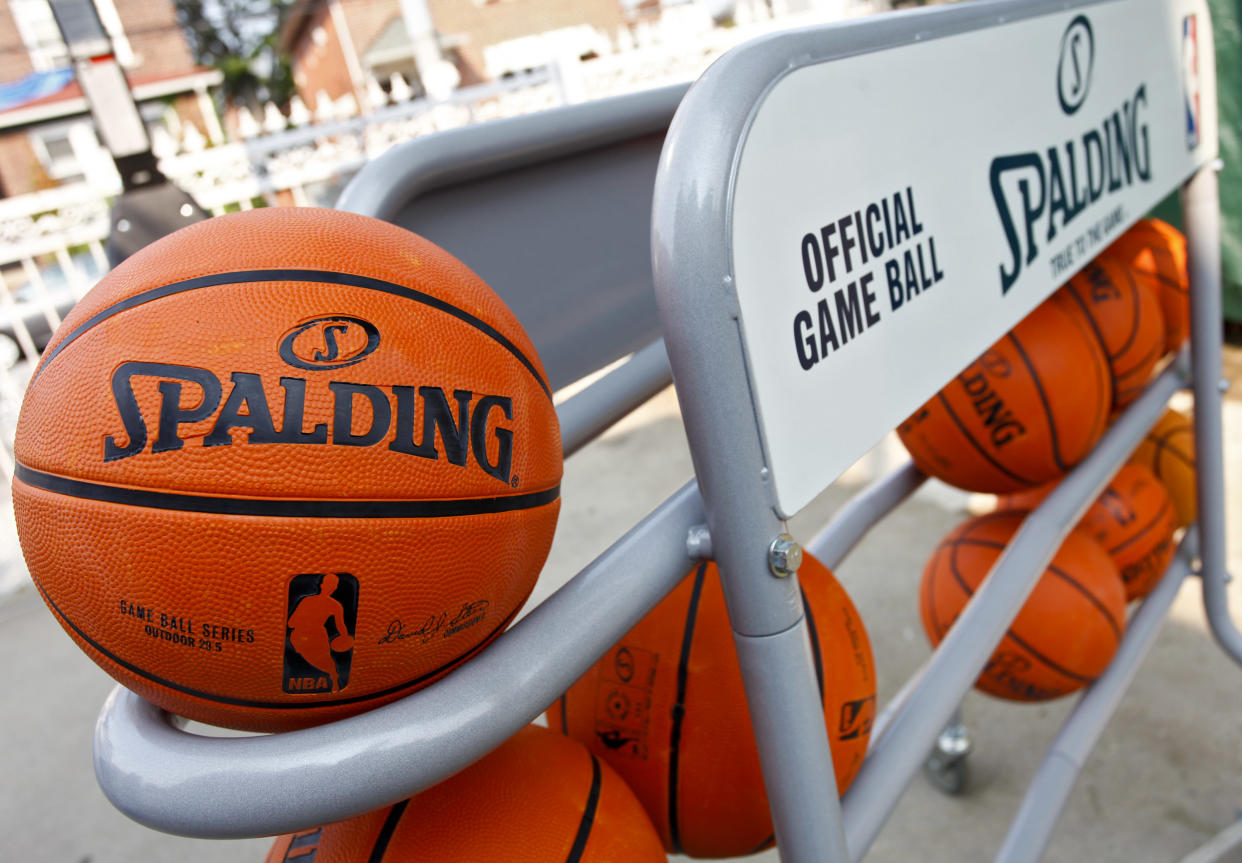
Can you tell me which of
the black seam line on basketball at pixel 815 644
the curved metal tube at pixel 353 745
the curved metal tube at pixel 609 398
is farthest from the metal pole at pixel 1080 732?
the curved metal tube at pixel 353 745

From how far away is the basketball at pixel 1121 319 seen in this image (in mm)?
1332

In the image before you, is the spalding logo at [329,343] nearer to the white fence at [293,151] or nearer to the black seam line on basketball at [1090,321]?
the black seam line on basketball at [1090,321]

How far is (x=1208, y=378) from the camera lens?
1433 mm

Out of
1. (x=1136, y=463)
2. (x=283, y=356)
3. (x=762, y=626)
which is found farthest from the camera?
(x=1136, y=463)

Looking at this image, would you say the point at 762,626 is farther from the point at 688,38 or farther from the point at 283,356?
the point at 688,38

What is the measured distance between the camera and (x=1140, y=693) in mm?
1879

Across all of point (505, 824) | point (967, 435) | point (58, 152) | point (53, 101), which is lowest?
point (967, 435)

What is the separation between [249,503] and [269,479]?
0.06 ft

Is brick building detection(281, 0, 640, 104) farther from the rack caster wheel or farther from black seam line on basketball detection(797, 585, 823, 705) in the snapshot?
black seam line on basketball detection(797, 585, 823, 705)

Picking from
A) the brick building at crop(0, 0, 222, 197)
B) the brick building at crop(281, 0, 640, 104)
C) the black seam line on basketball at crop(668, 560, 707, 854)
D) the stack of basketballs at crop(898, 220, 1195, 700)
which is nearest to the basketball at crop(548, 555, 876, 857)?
the black seam line on basketball at crop(668, 560, 707, 854)

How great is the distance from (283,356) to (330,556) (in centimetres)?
11

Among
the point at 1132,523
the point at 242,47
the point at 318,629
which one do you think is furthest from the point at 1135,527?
the point at 242,47

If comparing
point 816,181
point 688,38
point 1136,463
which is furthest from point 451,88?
point 816,181
